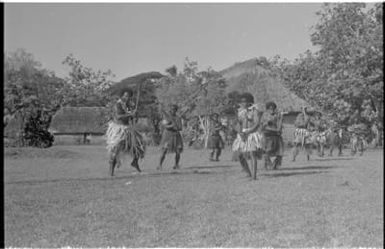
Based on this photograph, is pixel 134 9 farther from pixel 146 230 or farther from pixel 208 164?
pixel 208 164

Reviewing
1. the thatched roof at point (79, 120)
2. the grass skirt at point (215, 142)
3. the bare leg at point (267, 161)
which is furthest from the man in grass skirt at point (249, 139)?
the thatched roof at point (79, 120)

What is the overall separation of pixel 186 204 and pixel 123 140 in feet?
10.5

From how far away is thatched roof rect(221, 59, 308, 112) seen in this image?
7293 mm

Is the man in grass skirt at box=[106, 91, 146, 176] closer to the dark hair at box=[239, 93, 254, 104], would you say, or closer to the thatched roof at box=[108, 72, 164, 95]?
the thatched roof at box=[108, 72, 164, 95]

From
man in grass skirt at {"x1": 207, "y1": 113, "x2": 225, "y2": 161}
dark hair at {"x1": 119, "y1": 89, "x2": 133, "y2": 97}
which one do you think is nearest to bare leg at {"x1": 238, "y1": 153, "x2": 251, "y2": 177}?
man in grass skirt at {"x1": 207, "y1": 113, "x2": 225, "y2": 161}

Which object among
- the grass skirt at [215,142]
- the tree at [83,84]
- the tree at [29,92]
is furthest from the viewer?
the grass skirt at [215,142]

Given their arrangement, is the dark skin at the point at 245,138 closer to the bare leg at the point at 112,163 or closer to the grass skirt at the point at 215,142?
the grass skirt at the point at 215,142

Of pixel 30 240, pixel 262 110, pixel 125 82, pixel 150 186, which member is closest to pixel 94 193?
pixel 150 186

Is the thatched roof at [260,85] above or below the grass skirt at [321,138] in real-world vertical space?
above

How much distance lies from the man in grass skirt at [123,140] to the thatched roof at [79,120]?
0.83ft

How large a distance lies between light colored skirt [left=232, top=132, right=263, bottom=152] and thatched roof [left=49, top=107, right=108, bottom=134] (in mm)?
2349

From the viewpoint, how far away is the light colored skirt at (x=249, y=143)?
870 cm

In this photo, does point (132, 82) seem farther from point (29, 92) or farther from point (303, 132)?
point (303, 132)

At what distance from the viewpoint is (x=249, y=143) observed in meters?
8.76
